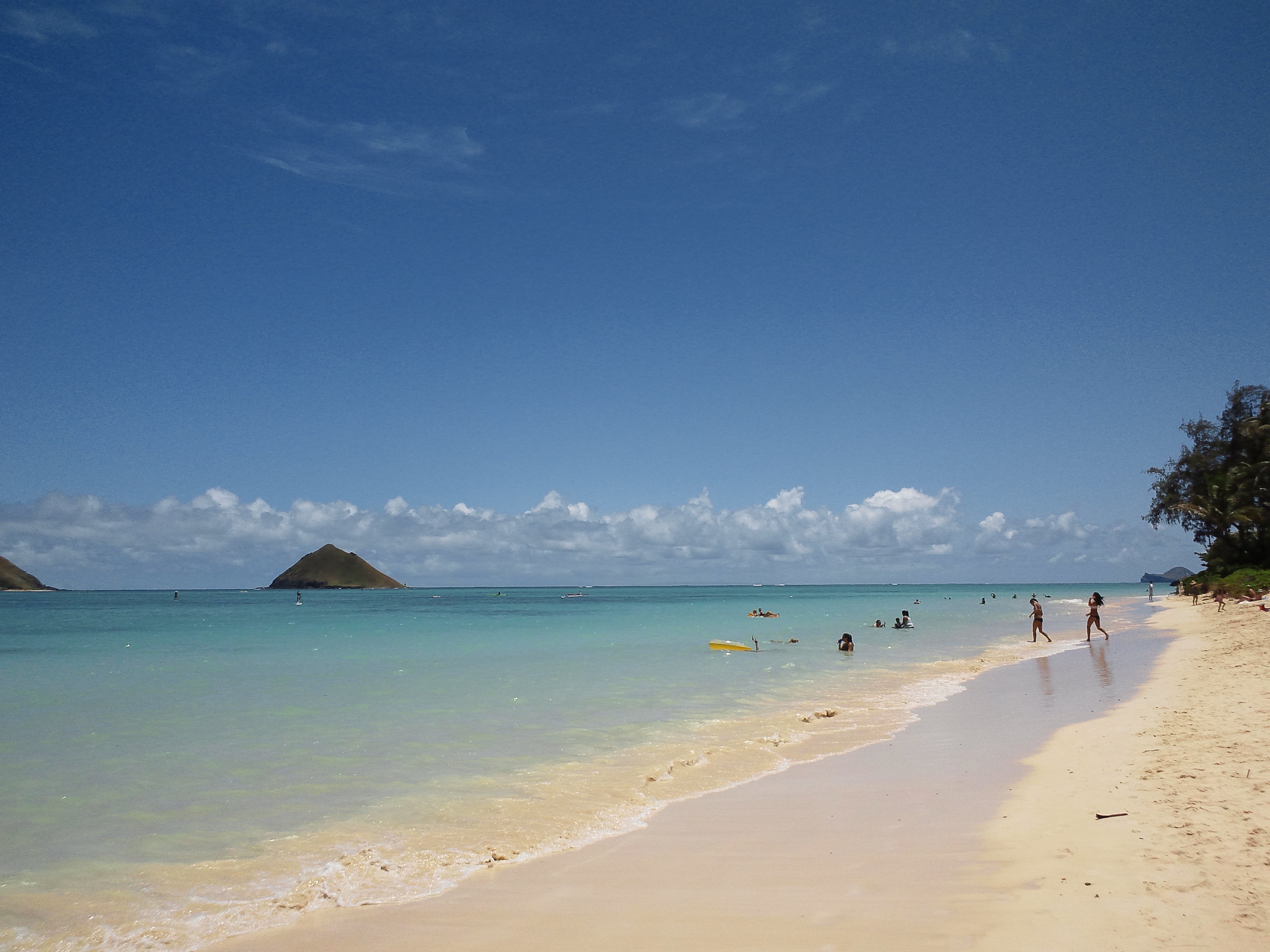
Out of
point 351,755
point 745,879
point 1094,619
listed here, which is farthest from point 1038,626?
point 745,879

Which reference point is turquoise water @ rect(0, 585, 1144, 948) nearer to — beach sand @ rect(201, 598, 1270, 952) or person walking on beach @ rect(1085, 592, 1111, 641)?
beach sand @ rect(201, 598, 1270, 952)

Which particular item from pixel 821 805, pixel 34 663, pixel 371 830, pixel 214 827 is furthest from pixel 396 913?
pixel 34 663

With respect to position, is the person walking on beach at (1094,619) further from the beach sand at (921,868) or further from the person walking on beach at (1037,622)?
the beach sand at (921,868)

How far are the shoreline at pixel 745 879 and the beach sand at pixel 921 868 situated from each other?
2cm

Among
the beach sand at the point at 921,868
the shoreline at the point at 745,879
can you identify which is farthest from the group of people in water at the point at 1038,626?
the shoreline at the point at 745,879

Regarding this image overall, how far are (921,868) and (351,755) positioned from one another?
31.0ft

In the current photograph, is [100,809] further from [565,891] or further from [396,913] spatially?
[565,891]

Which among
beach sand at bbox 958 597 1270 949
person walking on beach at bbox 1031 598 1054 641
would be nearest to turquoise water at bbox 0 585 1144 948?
person walking on beach at bbox 1031 598 1054 641

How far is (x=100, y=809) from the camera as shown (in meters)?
9.47

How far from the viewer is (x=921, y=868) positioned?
6.42 m

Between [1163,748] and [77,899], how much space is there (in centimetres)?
1227

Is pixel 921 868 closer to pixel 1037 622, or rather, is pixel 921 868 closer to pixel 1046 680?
pixel 1046 680

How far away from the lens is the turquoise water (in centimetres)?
702

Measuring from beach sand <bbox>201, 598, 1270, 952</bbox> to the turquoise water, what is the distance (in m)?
0.85
